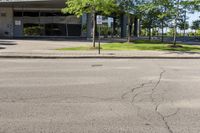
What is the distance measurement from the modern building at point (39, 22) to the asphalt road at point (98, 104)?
39.9 m

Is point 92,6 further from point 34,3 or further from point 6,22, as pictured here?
point 6,22

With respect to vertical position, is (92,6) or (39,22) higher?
(92,6)

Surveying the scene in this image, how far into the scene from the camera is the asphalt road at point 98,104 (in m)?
7.23

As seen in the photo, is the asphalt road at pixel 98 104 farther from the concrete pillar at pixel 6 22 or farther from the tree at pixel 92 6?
the concrete pillar at pixel 6 22

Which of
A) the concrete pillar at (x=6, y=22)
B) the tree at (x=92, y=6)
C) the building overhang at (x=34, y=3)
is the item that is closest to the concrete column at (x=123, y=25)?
the building overhang at (x=34, y=3)

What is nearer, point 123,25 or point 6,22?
point 6,22

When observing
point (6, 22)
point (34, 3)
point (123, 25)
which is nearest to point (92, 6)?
point (34, 3)

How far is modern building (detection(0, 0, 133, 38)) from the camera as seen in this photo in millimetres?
53906

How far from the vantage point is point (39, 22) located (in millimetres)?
54094

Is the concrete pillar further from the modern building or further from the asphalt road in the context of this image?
Result: the asphalt road

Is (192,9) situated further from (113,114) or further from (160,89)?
(113,114)

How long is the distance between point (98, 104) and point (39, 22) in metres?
45.9

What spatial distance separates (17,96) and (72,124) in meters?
3.19

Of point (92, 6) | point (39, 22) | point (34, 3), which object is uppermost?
point (34, 3)
